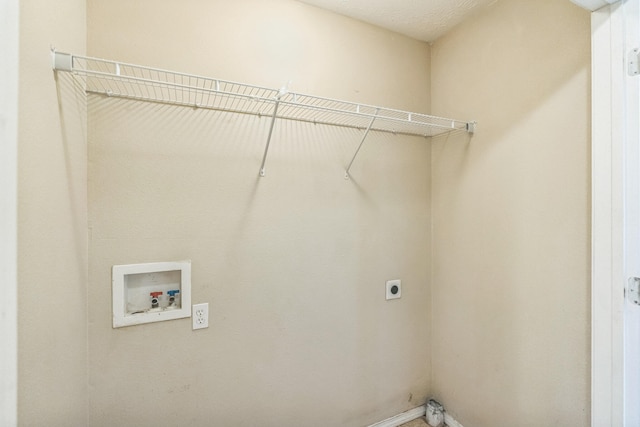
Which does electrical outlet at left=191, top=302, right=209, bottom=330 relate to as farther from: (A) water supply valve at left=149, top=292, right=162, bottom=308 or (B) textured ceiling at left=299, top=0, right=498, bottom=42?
(B) textured ceiling at left=299, top=0, right=498, bottom=42

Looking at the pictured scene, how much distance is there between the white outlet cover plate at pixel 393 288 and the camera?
5.24ft

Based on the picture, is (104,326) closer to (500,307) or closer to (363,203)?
(363,203)

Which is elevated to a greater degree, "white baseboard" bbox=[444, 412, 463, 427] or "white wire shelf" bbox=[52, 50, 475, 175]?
"white wire shelf" bbox=[52, 50, 475, 175]

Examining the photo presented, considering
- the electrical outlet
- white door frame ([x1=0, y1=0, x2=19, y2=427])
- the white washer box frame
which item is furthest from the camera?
the electrical outlet

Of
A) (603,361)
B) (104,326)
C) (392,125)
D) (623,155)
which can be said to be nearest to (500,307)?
(603,361)

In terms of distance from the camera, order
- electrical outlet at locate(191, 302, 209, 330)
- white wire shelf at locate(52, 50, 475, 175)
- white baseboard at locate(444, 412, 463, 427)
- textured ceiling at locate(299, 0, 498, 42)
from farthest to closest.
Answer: white baseboard at locate(444, 412, 463, 427) → textured ceiling at locate(299, 0, 498, 42) → electrical outlet at locate(191, 302, 209, 330) → white wire shelf at locate(52, 50, 475, 175)

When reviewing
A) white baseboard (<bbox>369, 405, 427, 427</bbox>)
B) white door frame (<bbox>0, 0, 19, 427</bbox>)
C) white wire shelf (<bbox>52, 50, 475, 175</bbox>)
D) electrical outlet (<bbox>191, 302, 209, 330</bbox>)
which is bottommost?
white baseboard (<bbox>369, 405, 427, 427</bbox>)

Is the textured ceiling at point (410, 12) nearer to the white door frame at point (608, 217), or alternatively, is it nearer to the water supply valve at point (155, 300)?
the white door frame at point (608, 217)

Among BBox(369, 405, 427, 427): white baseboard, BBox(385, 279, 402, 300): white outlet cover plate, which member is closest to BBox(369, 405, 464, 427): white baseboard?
BBox(369, 405, 427, 427): white baseboard

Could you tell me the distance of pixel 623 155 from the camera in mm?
911

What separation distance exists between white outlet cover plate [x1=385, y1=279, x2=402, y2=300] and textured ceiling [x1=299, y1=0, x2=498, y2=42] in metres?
1.48

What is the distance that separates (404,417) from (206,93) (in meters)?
2.08

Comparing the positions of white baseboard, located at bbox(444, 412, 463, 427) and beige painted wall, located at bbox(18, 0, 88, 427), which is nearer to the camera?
beige painted wall, located at bbox(18, 0, 88, 427)

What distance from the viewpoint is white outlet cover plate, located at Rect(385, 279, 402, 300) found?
1598 mm
